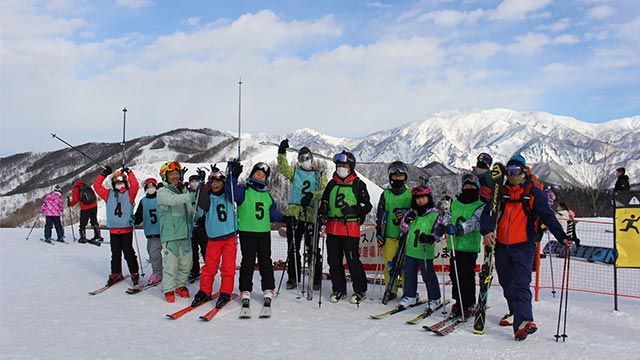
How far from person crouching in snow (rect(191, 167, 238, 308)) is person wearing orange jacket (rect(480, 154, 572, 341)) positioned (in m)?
3.19

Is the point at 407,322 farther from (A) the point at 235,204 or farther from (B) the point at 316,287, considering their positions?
(A) the point at 235,204

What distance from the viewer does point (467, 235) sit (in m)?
5.98

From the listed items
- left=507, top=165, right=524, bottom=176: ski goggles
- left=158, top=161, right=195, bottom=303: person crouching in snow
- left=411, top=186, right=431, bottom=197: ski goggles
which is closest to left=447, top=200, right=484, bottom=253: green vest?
left=411, top=186, right=431, bottom=197: ski goggles

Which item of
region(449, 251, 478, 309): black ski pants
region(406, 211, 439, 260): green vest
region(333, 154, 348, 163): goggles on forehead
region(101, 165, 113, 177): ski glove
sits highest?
region(333, 154, 348, 163): goggles on forehead

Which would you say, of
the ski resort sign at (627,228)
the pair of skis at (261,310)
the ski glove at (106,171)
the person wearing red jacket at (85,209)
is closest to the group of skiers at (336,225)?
the pair of skis at (261,310)

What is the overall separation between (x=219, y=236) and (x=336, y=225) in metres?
1.61

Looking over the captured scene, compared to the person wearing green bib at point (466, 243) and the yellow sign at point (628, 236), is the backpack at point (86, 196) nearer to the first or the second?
the person wearing green bib at point (466, 243)

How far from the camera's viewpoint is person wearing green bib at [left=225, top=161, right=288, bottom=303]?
20.6 feet

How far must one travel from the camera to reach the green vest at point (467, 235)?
593 centimetres

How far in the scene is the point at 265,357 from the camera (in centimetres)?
450

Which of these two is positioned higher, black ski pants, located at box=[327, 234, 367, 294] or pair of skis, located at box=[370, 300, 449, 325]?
black ski pants, located at box=[327, 234, 367, 294]

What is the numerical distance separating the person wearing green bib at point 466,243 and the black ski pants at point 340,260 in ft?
4.36

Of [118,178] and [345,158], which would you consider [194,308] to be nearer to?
[118,178]

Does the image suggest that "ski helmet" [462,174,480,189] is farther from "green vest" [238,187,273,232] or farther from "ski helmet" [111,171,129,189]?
"ski helmet" [111,171,129,189]
